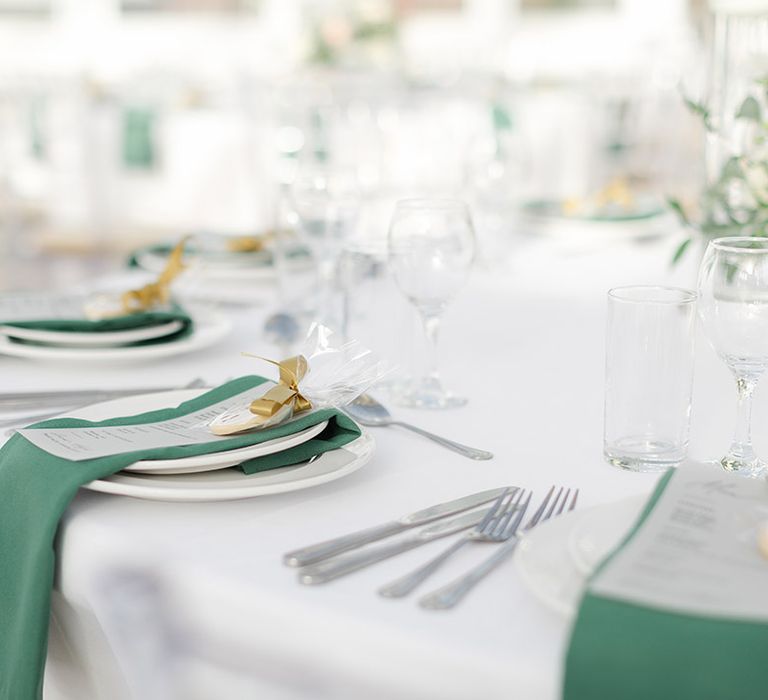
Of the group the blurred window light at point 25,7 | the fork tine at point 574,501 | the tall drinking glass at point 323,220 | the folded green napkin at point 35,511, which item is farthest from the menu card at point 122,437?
the blurred window light at point 25,7

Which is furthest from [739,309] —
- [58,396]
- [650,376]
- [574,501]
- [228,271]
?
[228,271]

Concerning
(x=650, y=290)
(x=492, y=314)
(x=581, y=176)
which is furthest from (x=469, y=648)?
(x=581, y=176)

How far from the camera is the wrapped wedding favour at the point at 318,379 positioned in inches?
38.2

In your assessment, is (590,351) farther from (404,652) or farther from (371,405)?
(404,652)

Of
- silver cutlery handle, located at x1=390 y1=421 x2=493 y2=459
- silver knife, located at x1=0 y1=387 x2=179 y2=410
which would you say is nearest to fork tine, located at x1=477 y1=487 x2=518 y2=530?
silver cutlery handle, located at x1=390 y1=421 x2=493 y2=459

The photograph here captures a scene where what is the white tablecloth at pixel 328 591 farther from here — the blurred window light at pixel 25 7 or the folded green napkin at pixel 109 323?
the blurred window light at pixel 25 7

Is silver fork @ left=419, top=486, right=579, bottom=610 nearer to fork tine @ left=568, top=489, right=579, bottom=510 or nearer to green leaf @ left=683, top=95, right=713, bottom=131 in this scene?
fork tine @ left=568, top=489, right=579, bottom=510

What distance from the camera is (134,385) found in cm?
129

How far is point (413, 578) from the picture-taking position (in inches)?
29.5

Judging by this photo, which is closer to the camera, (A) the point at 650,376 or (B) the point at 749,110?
(A) the point at 650,376

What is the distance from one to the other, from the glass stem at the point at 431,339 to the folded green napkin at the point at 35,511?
25cm

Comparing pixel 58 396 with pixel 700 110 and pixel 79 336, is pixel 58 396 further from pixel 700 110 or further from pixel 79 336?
pixel 700 110

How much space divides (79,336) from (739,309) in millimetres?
764

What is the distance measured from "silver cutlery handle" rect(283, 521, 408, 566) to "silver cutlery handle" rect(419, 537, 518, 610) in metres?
0.08
